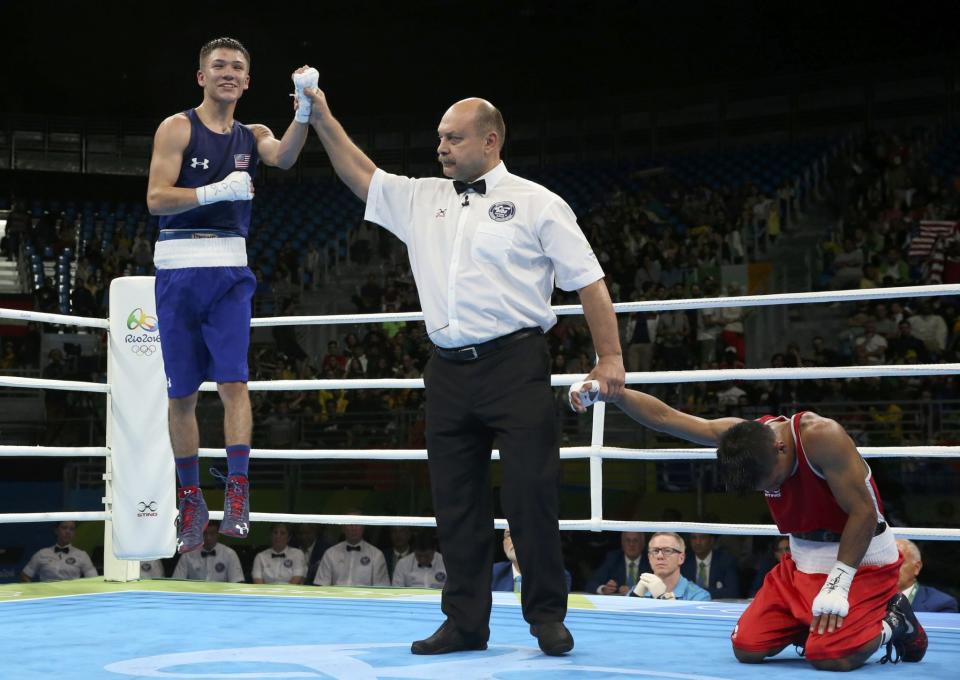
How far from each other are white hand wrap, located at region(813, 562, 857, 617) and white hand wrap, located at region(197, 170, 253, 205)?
1871 millimetres

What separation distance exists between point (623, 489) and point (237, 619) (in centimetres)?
592

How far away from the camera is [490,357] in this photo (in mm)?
2787

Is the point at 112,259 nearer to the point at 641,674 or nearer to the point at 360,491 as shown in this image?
the point at 360,491

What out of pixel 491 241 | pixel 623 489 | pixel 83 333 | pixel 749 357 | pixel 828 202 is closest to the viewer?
pixel 491 241

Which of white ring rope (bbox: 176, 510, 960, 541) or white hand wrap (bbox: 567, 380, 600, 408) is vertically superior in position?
white hand wrap (bbox: 567, 380, 600, 408)

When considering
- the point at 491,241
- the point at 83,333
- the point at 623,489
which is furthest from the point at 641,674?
the point at 83,333

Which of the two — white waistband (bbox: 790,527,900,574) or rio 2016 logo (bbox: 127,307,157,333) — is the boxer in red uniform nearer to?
white waistband (bbox: 790,527,900,574)

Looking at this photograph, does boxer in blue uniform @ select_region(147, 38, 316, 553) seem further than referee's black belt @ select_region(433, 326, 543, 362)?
Yes

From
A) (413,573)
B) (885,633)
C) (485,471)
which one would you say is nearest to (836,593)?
(885,633)

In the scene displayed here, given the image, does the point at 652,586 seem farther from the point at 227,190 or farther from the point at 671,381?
the point at 227,190

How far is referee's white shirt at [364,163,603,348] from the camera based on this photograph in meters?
2.75

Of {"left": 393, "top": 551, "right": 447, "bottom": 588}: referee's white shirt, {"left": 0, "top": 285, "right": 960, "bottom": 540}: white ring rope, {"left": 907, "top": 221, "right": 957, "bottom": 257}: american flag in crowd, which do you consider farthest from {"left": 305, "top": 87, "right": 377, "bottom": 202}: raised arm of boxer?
{"left": 907, "top": 221, "right": 957, "bottom": 257}: american flag in crowd

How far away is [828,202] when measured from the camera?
44.9 ft

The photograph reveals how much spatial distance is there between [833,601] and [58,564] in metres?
6.97
